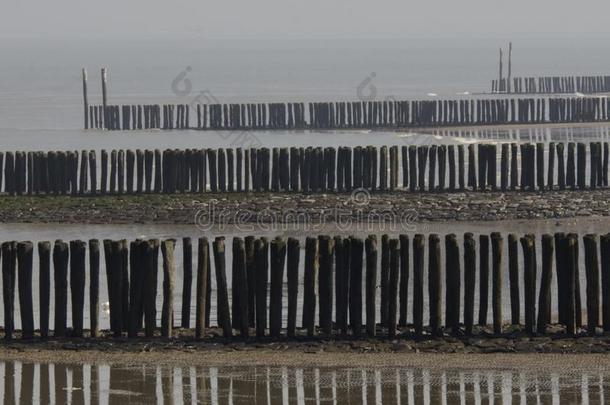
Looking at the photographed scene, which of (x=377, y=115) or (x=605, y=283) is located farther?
(x=377, y=115)

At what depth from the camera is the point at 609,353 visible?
16312mm

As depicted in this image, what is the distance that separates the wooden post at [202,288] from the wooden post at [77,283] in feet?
4.20

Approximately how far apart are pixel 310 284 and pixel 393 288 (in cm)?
92

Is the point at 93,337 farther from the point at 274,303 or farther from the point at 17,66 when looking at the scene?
the point at 17,66

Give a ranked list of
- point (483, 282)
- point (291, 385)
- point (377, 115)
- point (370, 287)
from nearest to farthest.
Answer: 1. point (291, 385)
2. point (370, 287)
3. point (483, 282)
4. point (377, 115)

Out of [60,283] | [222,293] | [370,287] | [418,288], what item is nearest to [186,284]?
[222,293]

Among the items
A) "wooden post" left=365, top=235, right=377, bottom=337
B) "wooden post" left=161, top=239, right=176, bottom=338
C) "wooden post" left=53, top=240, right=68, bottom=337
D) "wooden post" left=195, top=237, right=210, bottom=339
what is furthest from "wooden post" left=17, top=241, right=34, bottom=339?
"wooden post" left=365, top=235, right=377, bottom=337

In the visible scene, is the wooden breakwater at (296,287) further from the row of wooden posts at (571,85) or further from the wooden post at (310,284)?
the row of wooden posts at (571,85)

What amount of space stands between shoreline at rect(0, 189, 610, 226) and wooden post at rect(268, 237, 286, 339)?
36.2 ft

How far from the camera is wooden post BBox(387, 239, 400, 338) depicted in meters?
17.2

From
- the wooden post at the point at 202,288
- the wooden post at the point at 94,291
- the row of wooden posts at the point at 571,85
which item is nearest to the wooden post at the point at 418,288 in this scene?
the wooden post at the point at 202,288

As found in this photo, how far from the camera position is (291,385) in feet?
49.0

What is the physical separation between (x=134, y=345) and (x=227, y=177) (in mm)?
17066

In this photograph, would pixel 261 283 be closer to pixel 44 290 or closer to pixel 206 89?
pixel 44 290
